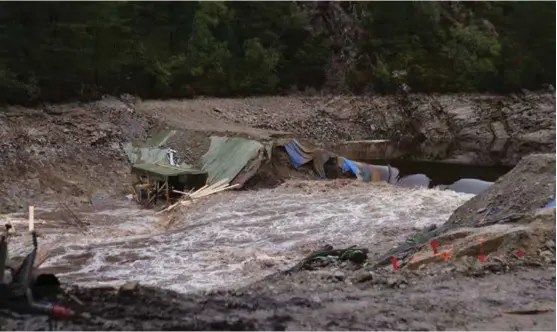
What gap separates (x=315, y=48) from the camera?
39.2 metres

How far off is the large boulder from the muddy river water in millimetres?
1873

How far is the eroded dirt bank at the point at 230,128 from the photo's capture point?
2338cm

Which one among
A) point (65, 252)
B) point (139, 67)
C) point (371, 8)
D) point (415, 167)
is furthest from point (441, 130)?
point (65, 252)

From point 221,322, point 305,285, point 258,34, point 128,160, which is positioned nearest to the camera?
point 221,322

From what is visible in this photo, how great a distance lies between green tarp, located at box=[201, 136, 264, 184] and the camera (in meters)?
22.8

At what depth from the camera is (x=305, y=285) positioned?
336 inches

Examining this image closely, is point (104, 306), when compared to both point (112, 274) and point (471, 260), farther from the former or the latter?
point (112, 274)

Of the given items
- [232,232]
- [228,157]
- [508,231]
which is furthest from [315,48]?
[508,231]

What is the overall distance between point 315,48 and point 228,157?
17587 millimetres

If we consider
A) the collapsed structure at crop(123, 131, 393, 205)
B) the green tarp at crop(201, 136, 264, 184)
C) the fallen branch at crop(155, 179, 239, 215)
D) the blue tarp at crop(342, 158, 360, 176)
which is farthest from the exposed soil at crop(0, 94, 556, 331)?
the blue tarp at crop(342, 158, 360, 176)

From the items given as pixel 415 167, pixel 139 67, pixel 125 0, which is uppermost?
pixel 125 0

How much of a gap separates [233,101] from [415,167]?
11.0m

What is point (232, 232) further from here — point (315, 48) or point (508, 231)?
point (315, 48)

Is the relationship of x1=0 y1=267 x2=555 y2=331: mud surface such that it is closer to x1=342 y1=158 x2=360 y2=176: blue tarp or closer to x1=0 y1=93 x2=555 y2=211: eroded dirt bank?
x1=0 y1=93 x2=555 y2=211: eroded dirt bank
